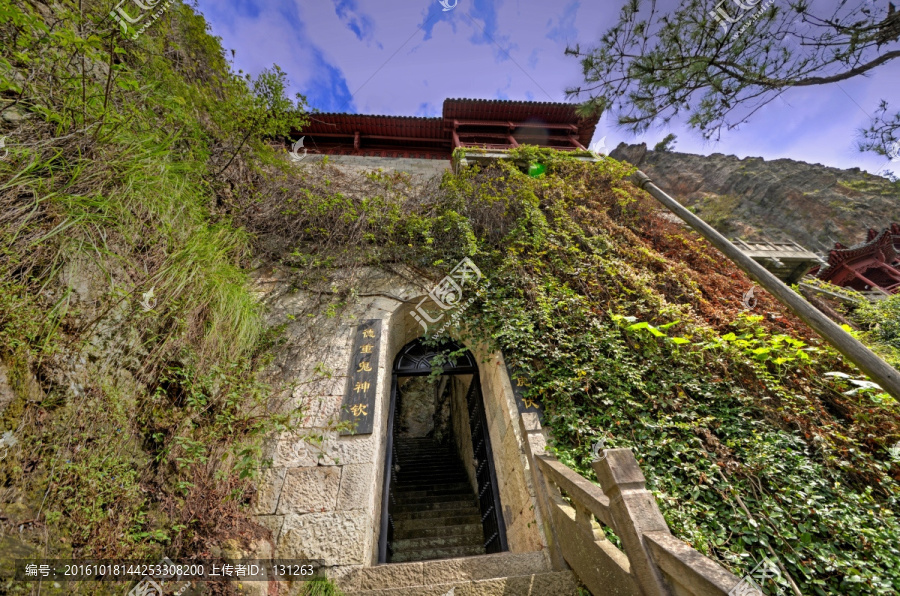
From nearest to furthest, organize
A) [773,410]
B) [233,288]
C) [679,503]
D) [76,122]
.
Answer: [679,503]
[76,122]
[773,410]
[233,288]

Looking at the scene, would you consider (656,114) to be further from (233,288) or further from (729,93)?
(233,288)

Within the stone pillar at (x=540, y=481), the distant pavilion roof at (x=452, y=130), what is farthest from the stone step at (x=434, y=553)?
the distant pavilion roof at (x=452, y=130)

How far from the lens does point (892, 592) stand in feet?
6.68

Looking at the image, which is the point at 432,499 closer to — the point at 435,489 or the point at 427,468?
the point at 435,489

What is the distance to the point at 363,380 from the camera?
158 inches

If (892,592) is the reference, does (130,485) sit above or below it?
above

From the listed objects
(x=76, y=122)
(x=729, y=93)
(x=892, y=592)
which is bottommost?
(x=892, y=592)

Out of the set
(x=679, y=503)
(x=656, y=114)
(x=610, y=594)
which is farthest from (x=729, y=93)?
(x=610, y=594)

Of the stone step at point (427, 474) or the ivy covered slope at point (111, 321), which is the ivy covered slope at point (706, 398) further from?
the stone step at point (427, 474)

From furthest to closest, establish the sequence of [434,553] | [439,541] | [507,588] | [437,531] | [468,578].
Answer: [437,531] → [439,541] → [434,553] → [468,578] → [507,588]

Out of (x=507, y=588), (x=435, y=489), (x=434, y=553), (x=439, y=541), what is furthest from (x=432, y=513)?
(x=507, y=588)

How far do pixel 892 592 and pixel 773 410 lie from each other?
1534 millimetres

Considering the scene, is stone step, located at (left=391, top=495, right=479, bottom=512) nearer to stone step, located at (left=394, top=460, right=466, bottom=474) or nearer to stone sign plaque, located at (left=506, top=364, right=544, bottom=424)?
stone step, located at (left=394, top=460, right=466, bottom=474)

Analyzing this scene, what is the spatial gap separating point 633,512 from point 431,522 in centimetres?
→ 462
